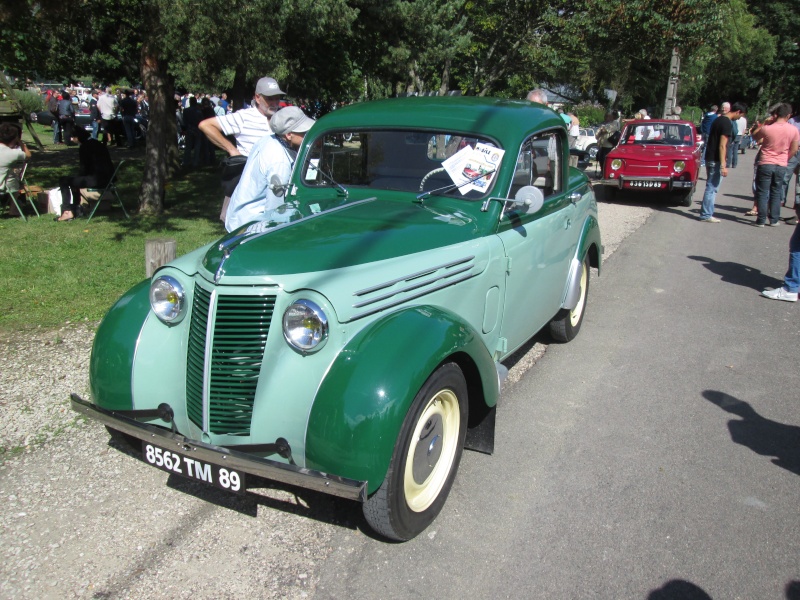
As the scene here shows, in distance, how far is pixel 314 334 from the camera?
2.75 m

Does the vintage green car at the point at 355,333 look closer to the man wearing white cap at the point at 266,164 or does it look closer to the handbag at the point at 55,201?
the man wearing white cap at the point at 266,164

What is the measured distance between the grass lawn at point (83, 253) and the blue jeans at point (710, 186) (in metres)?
8.20

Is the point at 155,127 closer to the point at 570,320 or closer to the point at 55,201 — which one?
the point at 55,201

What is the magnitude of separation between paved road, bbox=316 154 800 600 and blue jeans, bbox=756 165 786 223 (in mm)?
4698

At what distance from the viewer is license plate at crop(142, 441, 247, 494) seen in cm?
272

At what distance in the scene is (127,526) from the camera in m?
3.08

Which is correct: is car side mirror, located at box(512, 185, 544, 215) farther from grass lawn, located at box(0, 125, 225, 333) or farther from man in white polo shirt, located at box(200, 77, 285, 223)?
grass lawn, located at box(0, 125, 225, 333)

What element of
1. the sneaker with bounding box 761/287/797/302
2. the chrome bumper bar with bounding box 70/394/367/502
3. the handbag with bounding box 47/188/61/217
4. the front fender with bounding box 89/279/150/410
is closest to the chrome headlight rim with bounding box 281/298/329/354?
the chrome bumper bar with bounding box 70/394/367/502

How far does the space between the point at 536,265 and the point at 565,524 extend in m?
1.68

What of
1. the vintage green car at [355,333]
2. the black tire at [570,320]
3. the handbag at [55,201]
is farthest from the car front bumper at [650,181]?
the handbag at [55,201]

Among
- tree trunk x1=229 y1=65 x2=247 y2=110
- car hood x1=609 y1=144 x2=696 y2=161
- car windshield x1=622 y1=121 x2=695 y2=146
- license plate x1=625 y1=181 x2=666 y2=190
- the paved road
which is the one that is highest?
tree trunk x1=229 y1=65 x2=247 y2=110

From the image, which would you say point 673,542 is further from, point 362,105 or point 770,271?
point 770,271

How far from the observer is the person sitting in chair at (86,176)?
938 centimetres

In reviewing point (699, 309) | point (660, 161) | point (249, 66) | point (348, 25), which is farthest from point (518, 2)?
point (699, 309)
